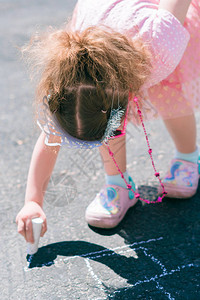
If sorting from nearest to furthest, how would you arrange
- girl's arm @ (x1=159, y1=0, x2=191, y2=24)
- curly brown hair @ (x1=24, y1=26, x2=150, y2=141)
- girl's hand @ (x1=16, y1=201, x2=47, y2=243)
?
curly brown hair @ (x1=24, y1=26, x2=150, y2=141), girl's hand @ (x1=16, y1=201, x2=47, y2=243), girl's arm @ (x1=159, y1=0, x2=191, y2=24)

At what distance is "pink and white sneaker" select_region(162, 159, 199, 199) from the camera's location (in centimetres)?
141

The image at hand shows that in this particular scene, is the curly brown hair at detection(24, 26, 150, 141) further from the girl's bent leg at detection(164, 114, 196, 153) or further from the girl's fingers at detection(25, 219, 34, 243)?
the girl's bent leg at detection(164, 114, 196, 153)

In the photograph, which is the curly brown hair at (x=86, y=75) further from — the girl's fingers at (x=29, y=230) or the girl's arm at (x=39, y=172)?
the girl's fingers at (x=29, y=230)

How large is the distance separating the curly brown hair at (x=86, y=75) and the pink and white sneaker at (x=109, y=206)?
1.12ft

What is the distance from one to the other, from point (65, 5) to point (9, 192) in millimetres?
3879

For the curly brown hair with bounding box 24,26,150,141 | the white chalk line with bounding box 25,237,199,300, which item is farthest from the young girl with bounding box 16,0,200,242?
the white chalk line with bounding box 25,237,199,300

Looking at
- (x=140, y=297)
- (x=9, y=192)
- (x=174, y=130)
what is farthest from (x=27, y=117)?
(x=140, y=297)

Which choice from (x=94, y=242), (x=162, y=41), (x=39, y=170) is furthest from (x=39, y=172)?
Result: (x=162, y=41)

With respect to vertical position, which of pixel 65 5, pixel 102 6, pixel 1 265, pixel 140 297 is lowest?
pixel 65 5

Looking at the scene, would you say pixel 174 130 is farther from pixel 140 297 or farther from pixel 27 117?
pixel 27 117

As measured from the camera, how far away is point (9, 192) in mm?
1517

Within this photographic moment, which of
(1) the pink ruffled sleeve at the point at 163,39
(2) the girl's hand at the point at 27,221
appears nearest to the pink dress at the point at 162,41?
(1) the pink ruffled sleeve at the point at 163,39

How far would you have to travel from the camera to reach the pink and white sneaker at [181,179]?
1.41 metres

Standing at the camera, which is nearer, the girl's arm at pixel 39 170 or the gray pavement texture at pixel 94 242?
the gray pavement texture at pixel 94 242
